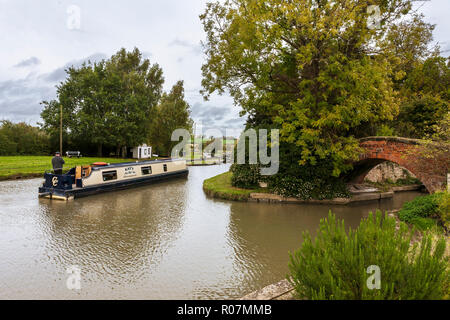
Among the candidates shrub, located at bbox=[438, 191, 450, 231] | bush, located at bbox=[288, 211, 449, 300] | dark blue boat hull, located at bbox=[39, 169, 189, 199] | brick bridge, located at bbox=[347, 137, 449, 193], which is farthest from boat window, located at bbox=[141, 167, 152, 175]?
bush, located at bbox=[288, 211, 449, 300]

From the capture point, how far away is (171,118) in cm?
3016

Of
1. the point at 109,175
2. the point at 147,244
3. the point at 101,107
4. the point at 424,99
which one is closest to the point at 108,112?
the point at 101,107

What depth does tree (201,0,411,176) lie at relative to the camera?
1050cm

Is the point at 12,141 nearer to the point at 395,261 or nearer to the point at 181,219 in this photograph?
the point at 181,219

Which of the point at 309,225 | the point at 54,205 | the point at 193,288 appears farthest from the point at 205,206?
the point at 193,288

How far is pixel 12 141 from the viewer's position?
97.7 feet

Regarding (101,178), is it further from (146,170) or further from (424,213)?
(424,213)

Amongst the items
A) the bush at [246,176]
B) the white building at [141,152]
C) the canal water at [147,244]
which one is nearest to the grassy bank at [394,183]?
the canal water at [147,244]

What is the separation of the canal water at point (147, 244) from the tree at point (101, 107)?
58.7ft

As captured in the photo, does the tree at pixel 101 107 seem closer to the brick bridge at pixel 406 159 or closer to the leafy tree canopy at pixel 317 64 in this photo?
the leafy tree canopy at pixel 317 64

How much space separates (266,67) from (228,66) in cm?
224

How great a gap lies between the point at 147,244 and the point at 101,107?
28.1 m

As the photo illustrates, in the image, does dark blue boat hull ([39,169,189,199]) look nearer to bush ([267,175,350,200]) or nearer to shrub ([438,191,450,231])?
bush ([267,175,350,200])

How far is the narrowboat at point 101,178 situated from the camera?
12250 millimetres
